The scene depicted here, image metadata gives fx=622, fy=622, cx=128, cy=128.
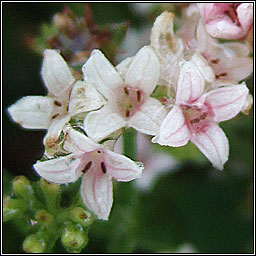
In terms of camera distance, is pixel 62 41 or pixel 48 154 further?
pixel 62 41

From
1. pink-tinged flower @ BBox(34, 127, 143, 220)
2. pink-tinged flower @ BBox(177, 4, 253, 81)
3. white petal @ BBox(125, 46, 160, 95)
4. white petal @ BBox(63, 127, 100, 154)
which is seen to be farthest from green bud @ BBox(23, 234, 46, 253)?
pink-tinged flower @ BBox(177, 4, 253, 81)

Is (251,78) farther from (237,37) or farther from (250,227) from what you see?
(250,227)

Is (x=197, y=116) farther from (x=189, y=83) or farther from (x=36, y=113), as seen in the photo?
(x=36, y=113)

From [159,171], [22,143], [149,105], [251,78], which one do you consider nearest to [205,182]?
[159,171]

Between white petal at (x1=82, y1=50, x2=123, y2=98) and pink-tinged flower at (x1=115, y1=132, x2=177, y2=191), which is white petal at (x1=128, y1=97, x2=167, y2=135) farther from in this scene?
pink-tinged flower at (x1=115, y1=132, x2=177, y2=191)

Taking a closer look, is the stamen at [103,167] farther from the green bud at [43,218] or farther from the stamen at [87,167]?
the green bud at [43,218]

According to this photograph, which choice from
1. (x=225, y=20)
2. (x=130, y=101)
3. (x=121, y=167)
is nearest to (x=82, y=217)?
(x=121, y=167)

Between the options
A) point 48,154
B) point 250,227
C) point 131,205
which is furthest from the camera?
point 250,227
